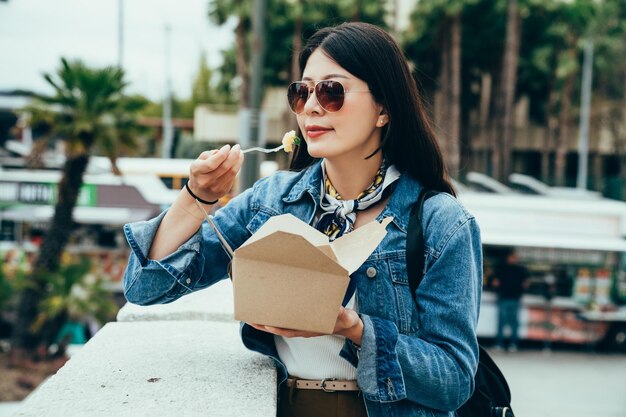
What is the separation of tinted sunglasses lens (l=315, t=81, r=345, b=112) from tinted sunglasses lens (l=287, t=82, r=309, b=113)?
0.26ft

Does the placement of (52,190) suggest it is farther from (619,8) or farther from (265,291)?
(619,8)

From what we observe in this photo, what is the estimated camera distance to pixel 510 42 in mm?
23656

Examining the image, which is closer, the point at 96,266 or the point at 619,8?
the point at 96,266

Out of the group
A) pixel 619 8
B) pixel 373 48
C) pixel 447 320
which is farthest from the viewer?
pixel 619 8

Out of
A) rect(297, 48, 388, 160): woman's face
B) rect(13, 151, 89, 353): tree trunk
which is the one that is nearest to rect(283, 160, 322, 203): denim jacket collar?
rect(297, 48, 388, 160): woman's face

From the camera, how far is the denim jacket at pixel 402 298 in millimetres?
1494

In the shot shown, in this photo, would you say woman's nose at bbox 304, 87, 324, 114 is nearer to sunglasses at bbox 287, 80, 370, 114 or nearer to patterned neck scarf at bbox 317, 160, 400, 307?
sunglasses at bbox 287, 80, 370, 114

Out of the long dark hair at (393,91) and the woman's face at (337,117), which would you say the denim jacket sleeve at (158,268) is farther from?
the long dark hair at (393,91)

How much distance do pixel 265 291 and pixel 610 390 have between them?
423 inches

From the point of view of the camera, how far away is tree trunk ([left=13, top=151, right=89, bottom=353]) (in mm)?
12000

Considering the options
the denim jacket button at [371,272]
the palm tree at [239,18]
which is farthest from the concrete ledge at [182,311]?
the palm tree at [239,18]

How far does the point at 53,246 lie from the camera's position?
39.7ft

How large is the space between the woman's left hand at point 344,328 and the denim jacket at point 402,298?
0.08 ft

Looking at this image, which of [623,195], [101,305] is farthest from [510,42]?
[101,305]
